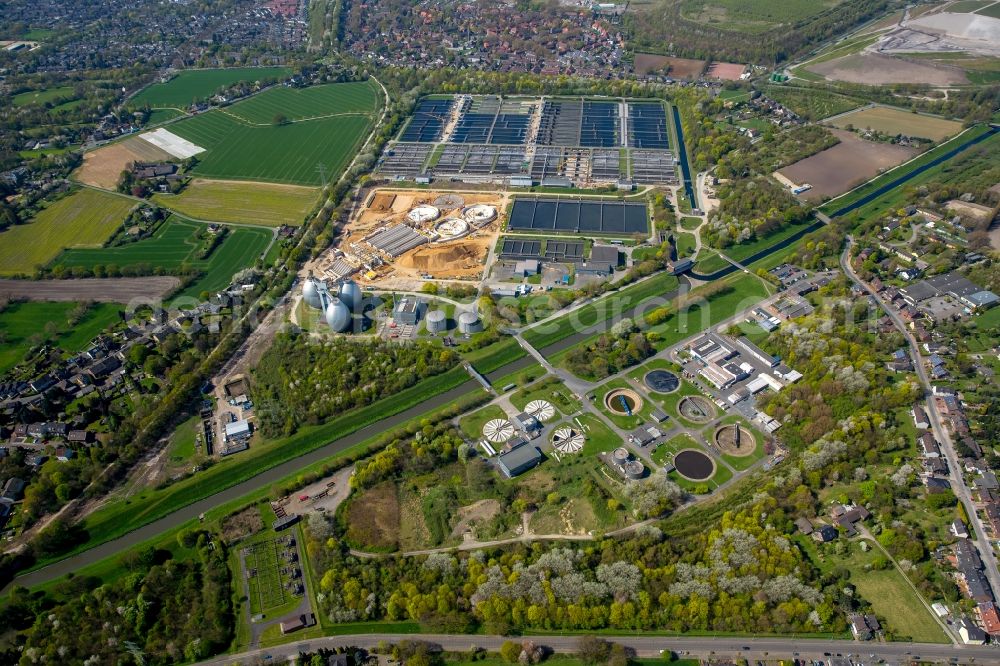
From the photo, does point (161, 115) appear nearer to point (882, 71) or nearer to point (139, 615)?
point (139, 615)

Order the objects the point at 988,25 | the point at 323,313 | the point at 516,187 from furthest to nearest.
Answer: the point at 988,25, the point at 516,187, the point at 323,313

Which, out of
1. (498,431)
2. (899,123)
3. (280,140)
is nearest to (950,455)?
(498,431)

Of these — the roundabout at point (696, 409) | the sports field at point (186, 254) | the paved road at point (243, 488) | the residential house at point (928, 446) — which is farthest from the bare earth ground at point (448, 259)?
the residential house at point (928, 446)

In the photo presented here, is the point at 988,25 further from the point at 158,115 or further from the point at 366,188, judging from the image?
the point at 158,115

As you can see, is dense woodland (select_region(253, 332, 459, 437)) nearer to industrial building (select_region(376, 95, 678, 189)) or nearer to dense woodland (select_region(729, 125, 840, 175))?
industrial building (select_region(376, 95, 678, 189))

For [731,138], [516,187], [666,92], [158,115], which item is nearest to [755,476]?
[516,187]

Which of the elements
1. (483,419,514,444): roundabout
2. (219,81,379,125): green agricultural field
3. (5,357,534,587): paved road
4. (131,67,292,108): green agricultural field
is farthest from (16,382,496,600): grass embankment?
(131,67,292,108): green agricultural field

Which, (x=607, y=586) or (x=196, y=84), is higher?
(x=196, y=84)
